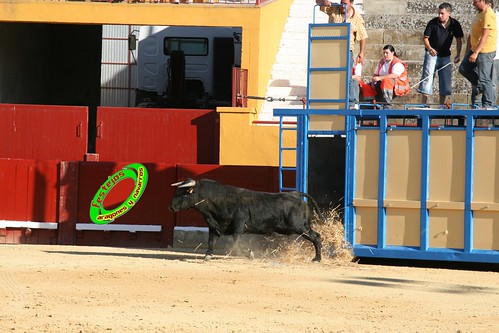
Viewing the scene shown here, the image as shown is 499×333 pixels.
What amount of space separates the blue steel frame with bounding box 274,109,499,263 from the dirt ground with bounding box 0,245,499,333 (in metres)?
0.25

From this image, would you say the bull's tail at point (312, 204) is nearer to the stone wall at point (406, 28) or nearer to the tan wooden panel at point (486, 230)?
the tan wooden panel at point (486, 230)

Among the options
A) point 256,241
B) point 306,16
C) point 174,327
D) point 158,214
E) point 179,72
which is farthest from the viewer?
point 306,16

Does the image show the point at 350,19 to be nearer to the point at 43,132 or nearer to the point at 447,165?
the point at 447,165

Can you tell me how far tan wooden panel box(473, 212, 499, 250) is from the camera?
60.0ft

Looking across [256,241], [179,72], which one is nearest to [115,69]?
[179,72]

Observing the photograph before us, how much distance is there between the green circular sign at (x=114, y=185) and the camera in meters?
22.2

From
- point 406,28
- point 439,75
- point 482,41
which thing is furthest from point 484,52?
point 406,28

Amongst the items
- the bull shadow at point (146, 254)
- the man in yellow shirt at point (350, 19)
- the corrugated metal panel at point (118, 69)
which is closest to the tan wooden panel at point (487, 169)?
the man in yellow shirt at point (350, 19)

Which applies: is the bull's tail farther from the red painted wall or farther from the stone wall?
the stone wall

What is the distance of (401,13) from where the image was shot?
29062mm

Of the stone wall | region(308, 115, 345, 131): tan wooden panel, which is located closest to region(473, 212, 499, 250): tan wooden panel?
region(308, 115, 345, 131): tan wooden panel

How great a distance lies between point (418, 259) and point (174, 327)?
22.9 ft

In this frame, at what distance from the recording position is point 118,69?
97.8ft

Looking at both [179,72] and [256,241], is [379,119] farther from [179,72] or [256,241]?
[179,72]
